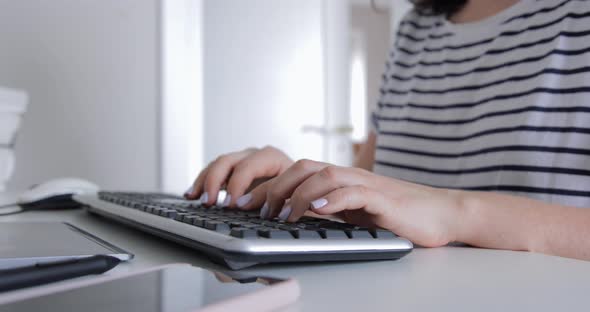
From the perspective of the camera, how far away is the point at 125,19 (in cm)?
187

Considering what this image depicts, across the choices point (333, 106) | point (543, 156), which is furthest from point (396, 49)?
point (333, 106)

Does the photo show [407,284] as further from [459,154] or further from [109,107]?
[109,107]

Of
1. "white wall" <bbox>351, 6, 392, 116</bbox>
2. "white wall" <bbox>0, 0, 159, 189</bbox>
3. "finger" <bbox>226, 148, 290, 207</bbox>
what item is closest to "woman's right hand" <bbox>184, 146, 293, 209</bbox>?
"finger" <bbox>226, 148, 290, 207</bbox>

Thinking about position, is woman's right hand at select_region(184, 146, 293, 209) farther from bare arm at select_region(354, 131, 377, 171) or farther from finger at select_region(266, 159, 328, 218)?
bare arm at select_region(354, 131, 377, 171)

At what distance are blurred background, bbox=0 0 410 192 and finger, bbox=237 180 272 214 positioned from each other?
0.93 meters

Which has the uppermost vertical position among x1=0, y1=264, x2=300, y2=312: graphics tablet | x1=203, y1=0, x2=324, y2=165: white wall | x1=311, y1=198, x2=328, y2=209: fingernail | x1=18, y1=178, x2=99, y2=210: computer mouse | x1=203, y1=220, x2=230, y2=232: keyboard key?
x1=203, y1=0, x2=324, y2=165: white wall

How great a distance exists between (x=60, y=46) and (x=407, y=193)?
1.52m

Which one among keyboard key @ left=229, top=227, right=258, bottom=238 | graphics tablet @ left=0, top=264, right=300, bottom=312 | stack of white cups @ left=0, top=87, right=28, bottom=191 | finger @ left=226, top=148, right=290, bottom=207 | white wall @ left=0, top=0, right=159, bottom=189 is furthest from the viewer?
white wall @ left=0, top=0, right=159, bottom=189

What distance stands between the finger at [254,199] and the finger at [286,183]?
1.8 inches

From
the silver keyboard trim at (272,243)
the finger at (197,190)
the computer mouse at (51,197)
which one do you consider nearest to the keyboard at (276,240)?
the silver keyboard trim at (272,243)

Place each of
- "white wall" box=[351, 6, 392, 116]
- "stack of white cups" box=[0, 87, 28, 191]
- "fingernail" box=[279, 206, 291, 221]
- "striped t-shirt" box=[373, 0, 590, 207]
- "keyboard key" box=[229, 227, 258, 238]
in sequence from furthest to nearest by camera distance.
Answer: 1. "white wall" box=[351, 6, 392, 116]
2. "stack of white cups" box=[0, 87, 28, 191]
3. "striped t-shirt" box=[373, 0, 590, 207]
4. "fingernail" box=[279, 206, 291, 221]
5. "keyboard key" box=[229, 227, 258, 238]

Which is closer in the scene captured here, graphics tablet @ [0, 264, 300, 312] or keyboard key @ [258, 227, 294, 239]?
graphics tablet @ [0, 264, 300, 312]

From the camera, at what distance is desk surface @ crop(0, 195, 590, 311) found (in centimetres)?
31

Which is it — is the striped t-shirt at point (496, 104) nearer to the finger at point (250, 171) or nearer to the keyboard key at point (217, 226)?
the finger at point (250, 171)
